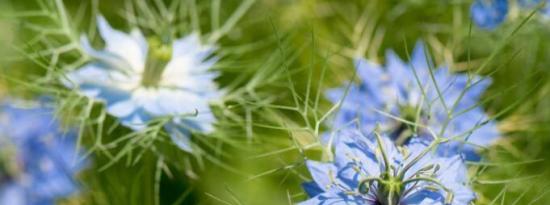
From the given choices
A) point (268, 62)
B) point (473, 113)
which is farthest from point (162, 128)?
point (473, 113)

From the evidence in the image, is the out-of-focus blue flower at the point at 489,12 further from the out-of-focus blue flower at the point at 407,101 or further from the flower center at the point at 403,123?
the flower center at the point at 403,123

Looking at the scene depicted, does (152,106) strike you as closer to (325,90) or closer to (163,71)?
(163,71)

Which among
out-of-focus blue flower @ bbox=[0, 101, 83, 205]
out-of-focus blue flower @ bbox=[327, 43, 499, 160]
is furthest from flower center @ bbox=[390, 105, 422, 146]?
out-of-focus blue flower @ bbox=[0, 101, 83, 205]

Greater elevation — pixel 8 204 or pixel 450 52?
pixel 450 52

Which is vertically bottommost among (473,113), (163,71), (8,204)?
(8,204)

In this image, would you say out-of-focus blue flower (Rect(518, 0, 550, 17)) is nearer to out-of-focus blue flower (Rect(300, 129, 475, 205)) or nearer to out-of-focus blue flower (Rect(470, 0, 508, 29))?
out-of-focus blue flower (Rect(470, 0, 508, 29))

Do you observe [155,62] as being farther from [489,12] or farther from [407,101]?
[489,12]
